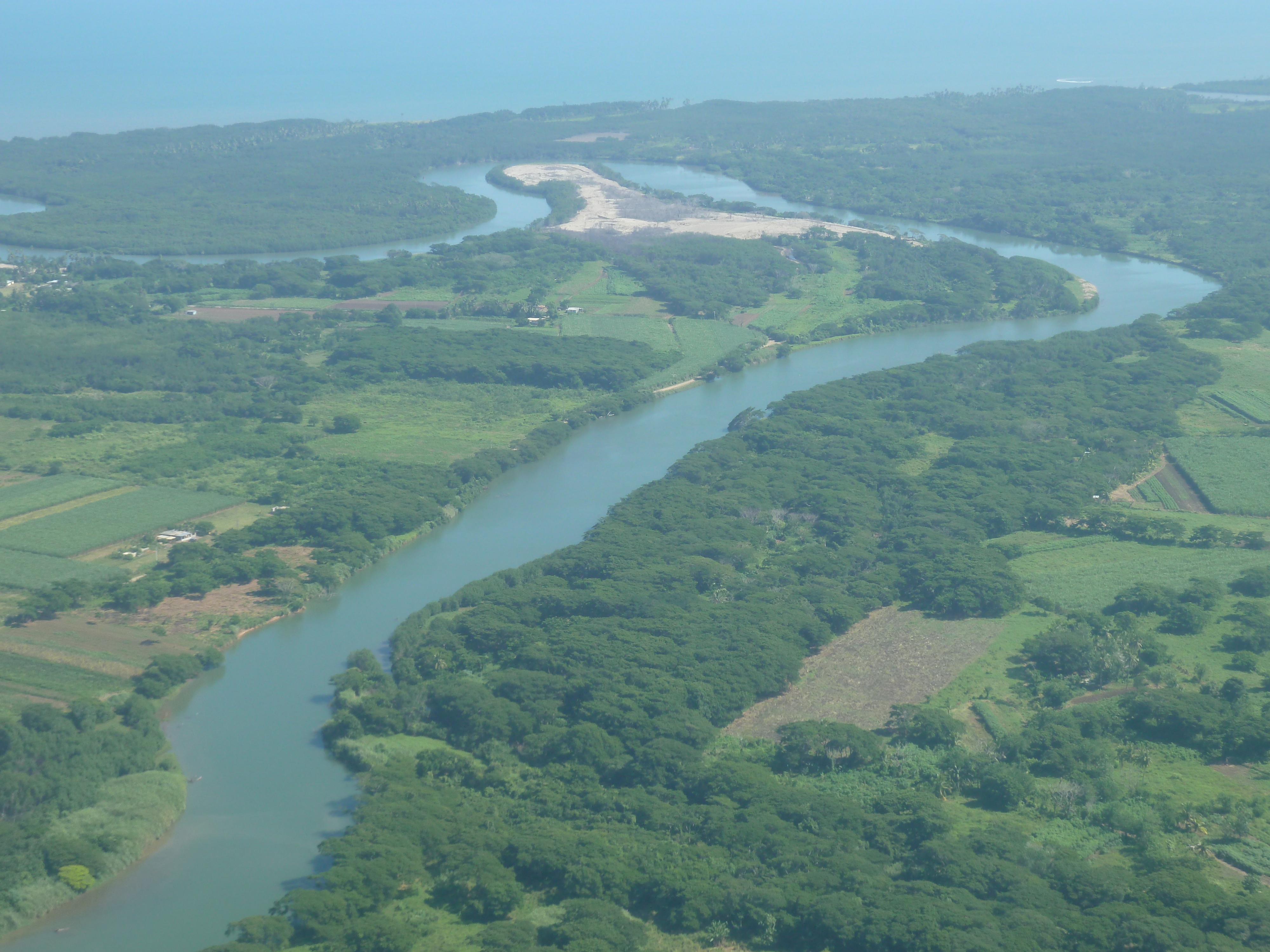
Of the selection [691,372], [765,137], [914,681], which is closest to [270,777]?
[914,681]

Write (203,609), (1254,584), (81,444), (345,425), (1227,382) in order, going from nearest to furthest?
1. (1254,584)
2. (203,609)
3. (81,444)
4. (345,425)
5. (1227,382)

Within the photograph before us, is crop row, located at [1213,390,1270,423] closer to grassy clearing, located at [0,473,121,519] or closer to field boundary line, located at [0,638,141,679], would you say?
field boundary line, located at [0,638,141,679]

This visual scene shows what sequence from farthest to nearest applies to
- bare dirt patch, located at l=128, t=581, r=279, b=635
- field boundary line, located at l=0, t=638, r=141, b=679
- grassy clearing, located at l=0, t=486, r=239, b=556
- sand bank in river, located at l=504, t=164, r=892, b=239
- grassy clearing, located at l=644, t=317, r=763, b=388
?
sand bank in river, located at l=504, t=164, r=892, b=239 → grassy clearing, located at l=644, t=317, r=763, b=388 → grassy clearing, located at l=0, t=486, r=239, b=556 → bare dirt patch, located at l=128, t=581, r=279, b=635 → field boundary line, located at l=0, t=638, r=141, b=679

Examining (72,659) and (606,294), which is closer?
(72,659)

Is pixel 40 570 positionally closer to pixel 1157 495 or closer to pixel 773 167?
pixel 1157 495

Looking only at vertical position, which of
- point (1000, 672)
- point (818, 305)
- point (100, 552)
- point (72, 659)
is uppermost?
point (818, 305)

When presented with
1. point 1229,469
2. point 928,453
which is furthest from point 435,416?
point 1229,469

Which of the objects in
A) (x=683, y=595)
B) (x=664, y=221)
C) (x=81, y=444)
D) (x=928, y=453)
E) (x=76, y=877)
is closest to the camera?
(x=76, y=877)

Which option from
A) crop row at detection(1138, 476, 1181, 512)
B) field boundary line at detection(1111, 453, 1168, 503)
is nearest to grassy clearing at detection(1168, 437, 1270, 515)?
field boundary line at detection(1111, 453, 1168, 503)
